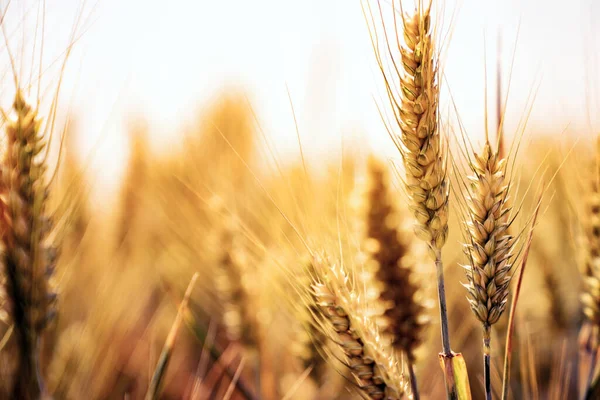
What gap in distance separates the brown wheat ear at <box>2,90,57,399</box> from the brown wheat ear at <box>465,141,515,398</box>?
883mm

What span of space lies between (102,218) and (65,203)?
1.68 meters

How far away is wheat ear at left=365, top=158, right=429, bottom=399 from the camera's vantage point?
1.04m

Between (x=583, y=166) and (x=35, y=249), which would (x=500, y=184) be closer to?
(x=583, y=166)

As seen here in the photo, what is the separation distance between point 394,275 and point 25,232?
81 cm

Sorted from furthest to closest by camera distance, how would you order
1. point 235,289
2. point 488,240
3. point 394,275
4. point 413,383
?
point 235,289 → point 394,275 → point 413,383 → point 488,240

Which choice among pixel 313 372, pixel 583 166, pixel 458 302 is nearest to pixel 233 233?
pixel 313 372

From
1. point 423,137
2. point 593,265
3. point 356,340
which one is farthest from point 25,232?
point 593,265

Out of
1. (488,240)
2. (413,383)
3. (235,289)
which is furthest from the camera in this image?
(235,289)

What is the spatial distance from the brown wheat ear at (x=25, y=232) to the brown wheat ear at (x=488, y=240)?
883 millimetres

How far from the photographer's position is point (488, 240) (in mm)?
838

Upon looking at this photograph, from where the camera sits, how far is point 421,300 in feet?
3.59

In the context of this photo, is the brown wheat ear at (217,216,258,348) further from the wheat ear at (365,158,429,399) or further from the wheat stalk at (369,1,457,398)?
the wheat stalk at (369,1,457,398)

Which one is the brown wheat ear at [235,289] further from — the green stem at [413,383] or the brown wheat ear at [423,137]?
the brown wheat ear at [423,137]

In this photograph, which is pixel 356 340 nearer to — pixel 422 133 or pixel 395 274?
pixel 395 274
